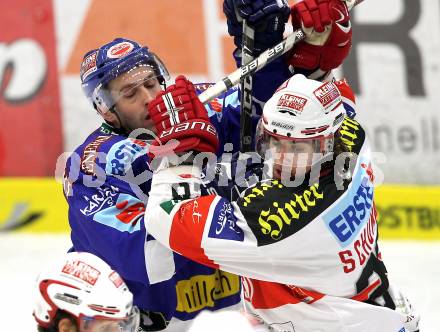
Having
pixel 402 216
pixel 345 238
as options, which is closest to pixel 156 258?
pixel 345 238

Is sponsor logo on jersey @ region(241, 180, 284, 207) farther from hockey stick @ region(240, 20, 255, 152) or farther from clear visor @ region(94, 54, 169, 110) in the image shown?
clear visor @ region(94, 54, 169, 110)

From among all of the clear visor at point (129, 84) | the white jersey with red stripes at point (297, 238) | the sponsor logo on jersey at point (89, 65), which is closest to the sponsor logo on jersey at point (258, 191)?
the white jersey with red stripes at point (297, 238)

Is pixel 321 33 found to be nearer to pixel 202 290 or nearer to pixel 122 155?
pixel 122 155

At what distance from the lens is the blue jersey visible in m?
2.82

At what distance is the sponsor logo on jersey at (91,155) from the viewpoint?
296cm

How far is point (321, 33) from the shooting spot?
3062 mm

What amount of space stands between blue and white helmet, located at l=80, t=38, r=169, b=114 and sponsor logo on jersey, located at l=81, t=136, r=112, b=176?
0.14 m

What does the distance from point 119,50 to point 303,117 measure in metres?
0.80

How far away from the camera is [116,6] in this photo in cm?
552

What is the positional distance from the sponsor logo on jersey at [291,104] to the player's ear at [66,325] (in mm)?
775

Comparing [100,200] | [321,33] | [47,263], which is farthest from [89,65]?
[47,263]

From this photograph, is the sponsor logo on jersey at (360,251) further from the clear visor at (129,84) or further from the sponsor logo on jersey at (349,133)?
the clear visor at (129,84)

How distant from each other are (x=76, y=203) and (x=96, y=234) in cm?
13

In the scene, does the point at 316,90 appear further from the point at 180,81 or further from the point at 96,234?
the point at 96,234
